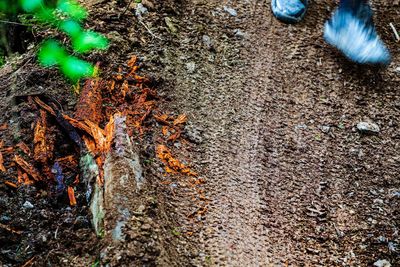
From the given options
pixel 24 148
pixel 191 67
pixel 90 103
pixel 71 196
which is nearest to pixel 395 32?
pixel 191 67

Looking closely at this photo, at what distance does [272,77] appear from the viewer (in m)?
2.75

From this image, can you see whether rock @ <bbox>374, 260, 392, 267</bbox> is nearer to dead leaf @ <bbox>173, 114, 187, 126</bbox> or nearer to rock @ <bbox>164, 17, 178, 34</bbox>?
dead leaf @ <bbox>173, 114, 187, 126</bbox>

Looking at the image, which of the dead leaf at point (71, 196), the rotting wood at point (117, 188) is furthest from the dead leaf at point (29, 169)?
the rotting wood at point (117, 188)

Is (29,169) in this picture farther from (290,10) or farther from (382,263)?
(290,10)

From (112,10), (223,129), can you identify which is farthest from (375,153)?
(112,10)

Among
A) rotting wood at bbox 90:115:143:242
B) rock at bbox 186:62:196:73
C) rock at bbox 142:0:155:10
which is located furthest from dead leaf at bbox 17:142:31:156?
rock at bbox 142:0:155:10

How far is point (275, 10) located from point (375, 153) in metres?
1.36

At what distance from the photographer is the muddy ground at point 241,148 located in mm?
1804

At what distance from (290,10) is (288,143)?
3.92 ft

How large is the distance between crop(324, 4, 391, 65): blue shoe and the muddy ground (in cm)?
8

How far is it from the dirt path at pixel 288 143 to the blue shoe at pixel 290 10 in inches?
2.5

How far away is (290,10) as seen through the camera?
121 inches

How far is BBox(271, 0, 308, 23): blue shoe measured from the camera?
3062mm

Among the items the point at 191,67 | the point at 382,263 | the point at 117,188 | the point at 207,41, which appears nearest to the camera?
the point at 117,188
